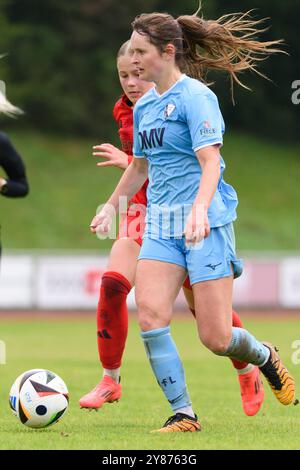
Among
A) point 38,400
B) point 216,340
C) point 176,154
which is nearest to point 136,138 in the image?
point 176,154

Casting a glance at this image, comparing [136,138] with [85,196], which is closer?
[136,138]

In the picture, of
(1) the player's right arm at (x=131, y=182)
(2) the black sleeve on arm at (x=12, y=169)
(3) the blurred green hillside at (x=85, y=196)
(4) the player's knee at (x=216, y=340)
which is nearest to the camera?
(4) the player's knee at (x=216, y=340)

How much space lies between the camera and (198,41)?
6926 millimetres

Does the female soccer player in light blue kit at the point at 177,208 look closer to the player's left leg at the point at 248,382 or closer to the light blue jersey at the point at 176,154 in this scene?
the light blue jersey at the point at 176,154

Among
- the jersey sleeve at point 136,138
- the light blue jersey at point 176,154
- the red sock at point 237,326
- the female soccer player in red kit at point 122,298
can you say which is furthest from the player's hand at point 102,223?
the red sock at point 237,326

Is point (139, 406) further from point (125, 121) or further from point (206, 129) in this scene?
point (206, 129)

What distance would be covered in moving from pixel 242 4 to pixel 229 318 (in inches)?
1628

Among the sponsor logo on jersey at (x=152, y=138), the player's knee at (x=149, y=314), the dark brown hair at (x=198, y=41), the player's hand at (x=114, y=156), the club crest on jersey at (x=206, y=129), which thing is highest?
the dark brown hair at (x=198, y=41)

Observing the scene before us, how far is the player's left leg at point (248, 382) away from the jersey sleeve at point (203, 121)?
4.24ft

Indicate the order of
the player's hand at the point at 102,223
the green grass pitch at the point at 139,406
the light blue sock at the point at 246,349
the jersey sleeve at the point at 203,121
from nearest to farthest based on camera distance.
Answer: the green grass pitch at the point at 139,406
the jersey sleeve at the point at 203,121
the light blue sock at the point at 246,349
the player's hand at the point at 102,223

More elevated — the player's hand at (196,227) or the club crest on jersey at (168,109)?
the club crest on jersey at (168,109)

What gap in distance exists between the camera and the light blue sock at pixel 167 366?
6.55 m

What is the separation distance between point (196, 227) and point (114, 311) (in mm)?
1850
